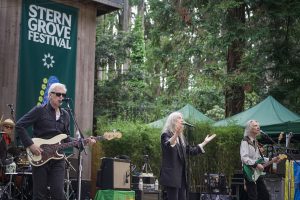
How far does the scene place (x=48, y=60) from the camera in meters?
12.8

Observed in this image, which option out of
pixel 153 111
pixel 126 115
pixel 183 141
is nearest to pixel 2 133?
pixel 183 141

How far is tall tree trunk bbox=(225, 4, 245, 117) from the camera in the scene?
16328mm

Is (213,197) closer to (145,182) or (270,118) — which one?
(145,182)

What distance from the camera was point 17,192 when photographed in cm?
1077

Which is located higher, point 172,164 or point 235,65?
point 235,65

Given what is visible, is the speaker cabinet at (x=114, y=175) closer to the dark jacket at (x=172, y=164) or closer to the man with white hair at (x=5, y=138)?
the man with white hair at (x=5, y=138)

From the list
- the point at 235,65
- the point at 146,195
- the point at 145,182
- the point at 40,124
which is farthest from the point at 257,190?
the point at 235,65

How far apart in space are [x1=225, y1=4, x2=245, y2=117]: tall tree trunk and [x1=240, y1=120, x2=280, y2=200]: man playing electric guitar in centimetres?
655

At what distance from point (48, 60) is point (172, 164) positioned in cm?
613

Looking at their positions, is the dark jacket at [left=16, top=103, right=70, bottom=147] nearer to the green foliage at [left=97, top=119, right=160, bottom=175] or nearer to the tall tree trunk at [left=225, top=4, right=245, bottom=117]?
the green foliage at [left=97, top=119, right=160, bottom=175]

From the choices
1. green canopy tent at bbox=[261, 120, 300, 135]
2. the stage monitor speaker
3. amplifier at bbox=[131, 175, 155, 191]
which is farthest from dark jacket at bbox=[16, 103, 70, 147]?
green canopy tent at bbox=[261, 120, 300, 135]

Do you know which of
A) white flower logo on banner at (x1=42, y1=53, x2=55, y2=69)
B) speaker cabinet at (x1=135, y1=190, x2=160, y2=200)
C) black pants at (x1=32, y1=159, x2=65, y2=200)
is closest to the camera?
black pants at (x1=32, y1=159, x2=65, y2=200)

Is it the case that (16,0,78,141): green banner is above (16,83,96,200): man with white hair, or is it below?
above

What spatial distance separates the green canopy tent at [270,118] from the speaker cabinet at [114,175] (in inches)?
152
